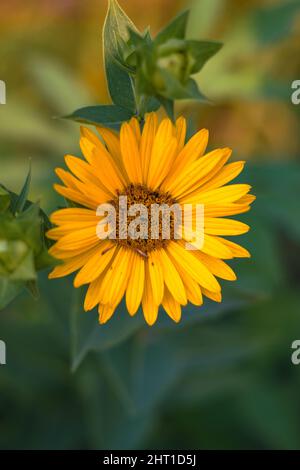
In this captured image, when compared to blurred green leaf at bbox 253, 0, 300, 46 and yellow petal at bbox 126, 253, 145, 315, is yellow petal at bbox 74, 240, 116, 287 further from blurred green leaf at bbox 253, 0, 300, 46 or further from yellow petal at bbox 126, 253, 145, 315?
blurred green leaf at bbox 253, 0, 300, 46

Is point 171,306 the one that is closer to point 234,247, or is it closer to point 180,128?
point 234,247

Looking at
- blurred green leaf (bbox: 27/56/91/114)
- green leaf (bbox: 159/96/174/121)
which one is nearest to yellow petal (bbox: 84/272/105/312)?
green leaf (bbox: 159/96/174/121)

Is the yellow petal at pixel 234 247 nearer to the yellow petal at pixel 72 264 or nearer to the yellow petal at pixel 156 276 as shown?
the yellow petal at pixel 156 276

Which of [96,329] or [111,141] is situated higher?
[111,141]

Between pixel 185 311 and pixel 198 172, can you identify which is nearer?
pixel 198 172

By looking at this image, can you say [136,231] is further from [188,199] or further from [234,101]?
[234,101]

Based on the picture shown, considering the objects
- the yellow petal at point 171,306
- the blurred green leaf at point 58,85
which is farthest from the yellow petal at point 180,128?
the blurred green leaf at point 58,85

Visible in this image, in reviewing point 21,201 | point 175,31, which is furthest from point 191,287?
point 175,31
